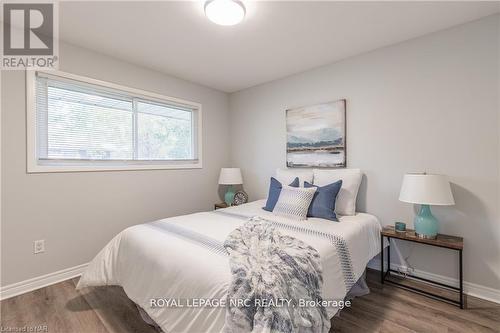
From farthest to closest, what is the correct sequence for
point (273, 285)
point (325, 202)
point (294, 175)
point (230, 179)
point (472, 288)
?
point (230, 179)
point (294, 175)
point (325, 202)
point (472, 288)
point (273, 285)

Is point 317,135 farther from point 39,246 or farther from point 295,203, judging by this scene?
point 39,246

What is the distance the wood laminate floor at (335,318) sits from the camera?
1.69m

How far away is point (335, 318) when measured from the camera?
1.77 m

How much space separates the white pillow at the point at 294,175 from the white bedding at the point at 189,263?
686 millimetres

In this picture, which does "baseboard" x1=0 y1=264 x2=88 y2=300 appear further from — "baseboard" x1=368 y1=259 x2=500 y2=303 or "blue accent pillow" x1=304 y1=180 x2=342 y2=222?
"baseboard" x1=368 y1=259 x2=500 y2=303

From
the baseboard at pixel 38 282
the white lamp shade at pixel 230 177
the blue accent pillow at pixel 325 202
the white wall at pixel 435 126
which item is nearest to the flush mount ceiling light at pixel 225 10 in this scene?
the white wall at pixel 435 126

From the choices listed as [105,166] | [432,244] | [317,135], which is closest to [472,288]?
[432,244]

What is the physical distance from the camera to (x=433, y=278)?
2.29 metres

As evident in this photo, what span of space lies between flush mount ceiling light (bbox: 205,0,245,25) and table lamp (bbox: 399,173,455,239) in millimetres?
2018

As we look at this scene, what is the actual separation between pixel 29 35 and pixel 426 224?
4076 mm

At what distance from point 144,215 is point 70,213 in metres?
0.79

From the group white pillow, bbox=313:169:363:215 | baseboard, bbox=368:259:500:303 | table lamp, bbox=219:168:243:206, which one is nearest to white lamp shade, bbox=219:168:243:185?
table lamp, bbox=219:168:243:206

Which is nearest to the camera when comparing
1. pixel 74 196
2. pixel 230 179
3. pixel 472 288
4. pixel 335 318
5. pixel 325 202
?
pixel 335 318

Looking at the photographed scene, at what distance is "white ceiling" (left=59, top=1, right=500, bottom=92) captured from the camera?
6.23ft
